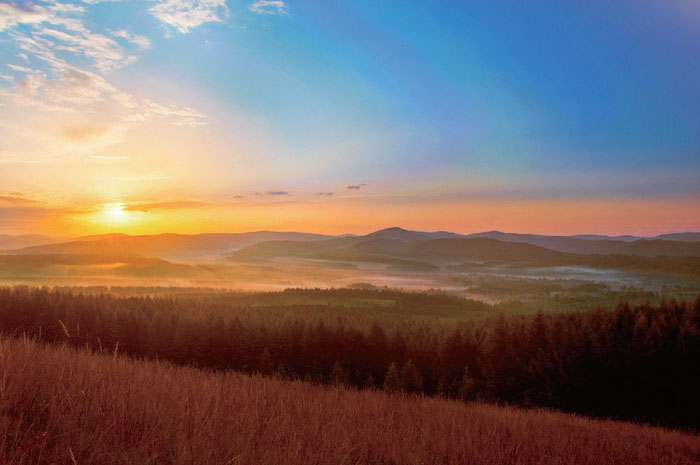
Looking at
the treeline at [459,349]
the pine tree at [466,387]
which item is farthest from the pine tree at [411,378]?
the pine tree at [466,387]

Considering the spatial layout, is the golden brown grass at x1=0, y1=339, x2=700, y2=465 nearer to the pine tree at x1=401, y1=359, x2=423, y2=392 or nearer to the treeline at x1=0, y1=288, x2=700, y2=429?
the treeline at x1=0, y1=288, x2=700, y2=429

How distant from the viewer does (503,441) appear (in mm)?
11102

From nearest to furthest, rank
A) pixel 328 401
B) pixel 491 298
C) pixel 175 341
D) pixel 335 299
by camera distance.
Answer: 1. pixel 328 401
2. pixel 175 341
3. pixel 491 298
4. pixel 335 299

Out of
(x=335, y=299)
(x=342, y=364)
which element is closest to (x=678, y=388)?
(x=342, y=364)

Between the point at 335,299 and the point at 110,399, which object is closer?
the point at 110,399

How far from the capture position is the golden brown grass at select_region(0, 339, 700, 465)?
7172 mm

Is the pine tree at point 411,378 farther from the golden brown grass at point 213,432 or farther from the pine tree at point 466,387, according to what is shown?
the golden brown grass at point 213,432

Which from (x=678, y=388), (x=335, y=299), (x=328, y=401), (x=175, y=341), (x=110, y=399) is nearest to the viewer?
(x=110, y=399)

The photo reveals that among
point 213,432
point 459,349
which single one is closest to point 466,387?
point 459,349

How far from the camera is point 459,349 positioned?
100 feet

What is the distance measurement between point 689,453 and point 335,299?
92.5 m

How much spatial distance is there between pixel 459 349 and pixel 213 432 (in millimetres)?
24662

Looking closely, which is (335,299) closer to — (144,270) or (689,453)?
(144,270)

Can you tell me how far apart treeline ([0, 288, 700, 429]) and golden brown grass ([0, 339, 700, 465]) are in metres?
12.8
